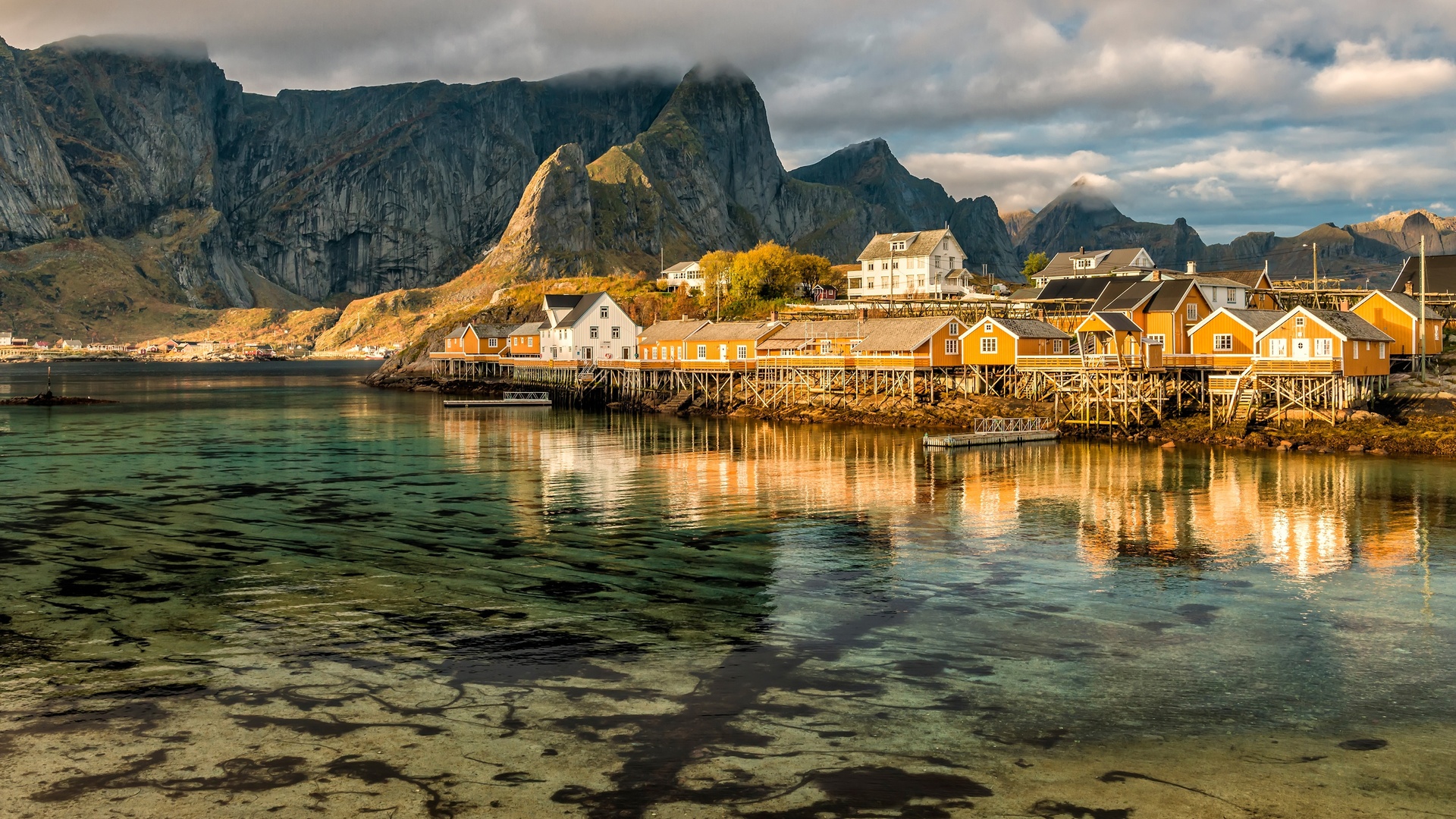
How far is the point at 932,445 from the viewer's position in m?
60.0

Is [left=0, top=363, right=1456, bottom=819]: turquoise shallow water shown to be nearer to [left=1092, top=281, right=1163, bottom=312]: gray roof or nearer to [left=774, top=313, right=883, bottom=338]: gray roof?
[left=1092, top=281, right=1163, bottom=312]: gray roof

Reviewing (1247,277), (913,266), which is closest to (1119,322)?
Result: (1247,277)

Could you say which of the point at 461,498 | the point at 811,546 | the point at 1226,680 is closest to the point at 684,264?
the point at 461,498

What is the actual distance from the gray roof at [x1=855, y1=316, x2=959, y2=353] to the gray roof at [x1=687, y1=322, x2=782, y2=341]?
1189 centimetres

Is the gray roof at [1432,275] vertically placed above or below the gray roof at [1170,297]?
above

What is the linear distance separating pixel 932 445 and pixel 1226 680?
134 ft

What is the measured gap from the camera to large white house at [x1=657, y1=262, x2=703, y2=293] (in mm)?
147125

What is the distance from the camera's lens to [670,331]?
349 ft

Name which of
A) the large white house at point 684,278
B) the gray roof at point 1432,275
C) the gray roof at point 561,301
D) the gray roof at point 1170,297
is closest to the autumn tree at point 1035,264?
the large white house at point 684,278

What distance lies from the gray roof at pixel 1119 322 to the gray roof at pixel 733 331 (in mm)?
30179

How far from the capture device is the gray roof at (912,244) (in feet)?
414

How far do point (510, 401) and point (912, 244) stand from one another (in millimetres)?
53644

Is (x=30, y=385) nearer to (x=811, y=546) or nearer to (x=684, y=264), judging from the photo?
(x=684, y=264)

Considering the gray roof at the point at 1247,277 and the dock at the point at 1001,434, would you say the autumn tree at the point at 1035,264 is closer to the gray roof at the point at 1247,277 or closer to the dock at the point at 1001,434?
the gray roof at the point at 1247,277
